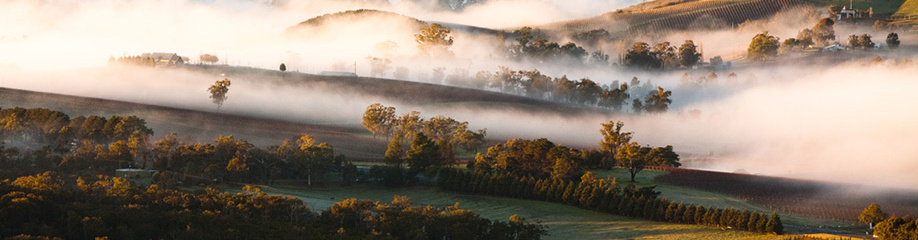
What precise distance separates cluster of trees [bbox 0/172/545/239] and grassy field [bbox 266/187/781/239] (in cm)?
679

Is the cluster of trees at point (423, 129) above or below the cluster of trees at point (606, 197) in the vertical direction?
above

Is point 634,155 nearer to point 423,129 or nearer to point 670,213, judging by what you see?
point 670,213

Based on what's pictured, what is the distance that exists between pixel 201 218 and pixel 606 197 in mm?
40876

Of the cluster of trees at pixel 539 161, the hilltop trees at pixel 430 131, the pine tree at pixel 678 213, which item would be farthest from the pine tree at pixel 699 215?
the hilltop trees at pixel 430 131

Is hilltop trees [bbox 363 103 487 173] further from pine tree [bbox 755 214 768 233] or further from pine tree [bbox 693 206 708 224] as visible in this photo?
pine tree [bbox 755 214 768 233]

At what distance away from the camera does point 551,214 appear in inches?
4363

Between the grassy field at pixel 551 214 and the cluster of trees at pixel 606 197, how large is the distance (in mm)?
1216

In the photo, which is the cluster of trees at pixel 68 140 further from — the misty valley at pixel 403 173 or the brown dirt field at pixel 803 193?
the brown dirt field at pixel 803 193

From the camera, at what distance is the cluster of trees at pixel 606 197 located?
9856cm

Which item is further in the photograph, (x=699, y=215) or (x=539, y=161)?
(x=539, y=161)

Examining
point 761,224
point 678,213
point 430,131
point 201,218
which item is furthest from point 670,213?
point 430,131

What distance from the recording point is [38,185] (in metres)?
97.4

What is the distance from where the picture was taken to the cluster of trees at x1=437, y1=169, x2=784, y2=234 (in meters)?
98.6

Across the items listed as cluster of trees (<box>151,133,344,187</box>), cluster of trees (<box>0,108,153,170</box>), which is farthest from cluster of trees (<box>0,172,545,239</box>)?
cluster of trees (<box>0,108,153,170</box>)
